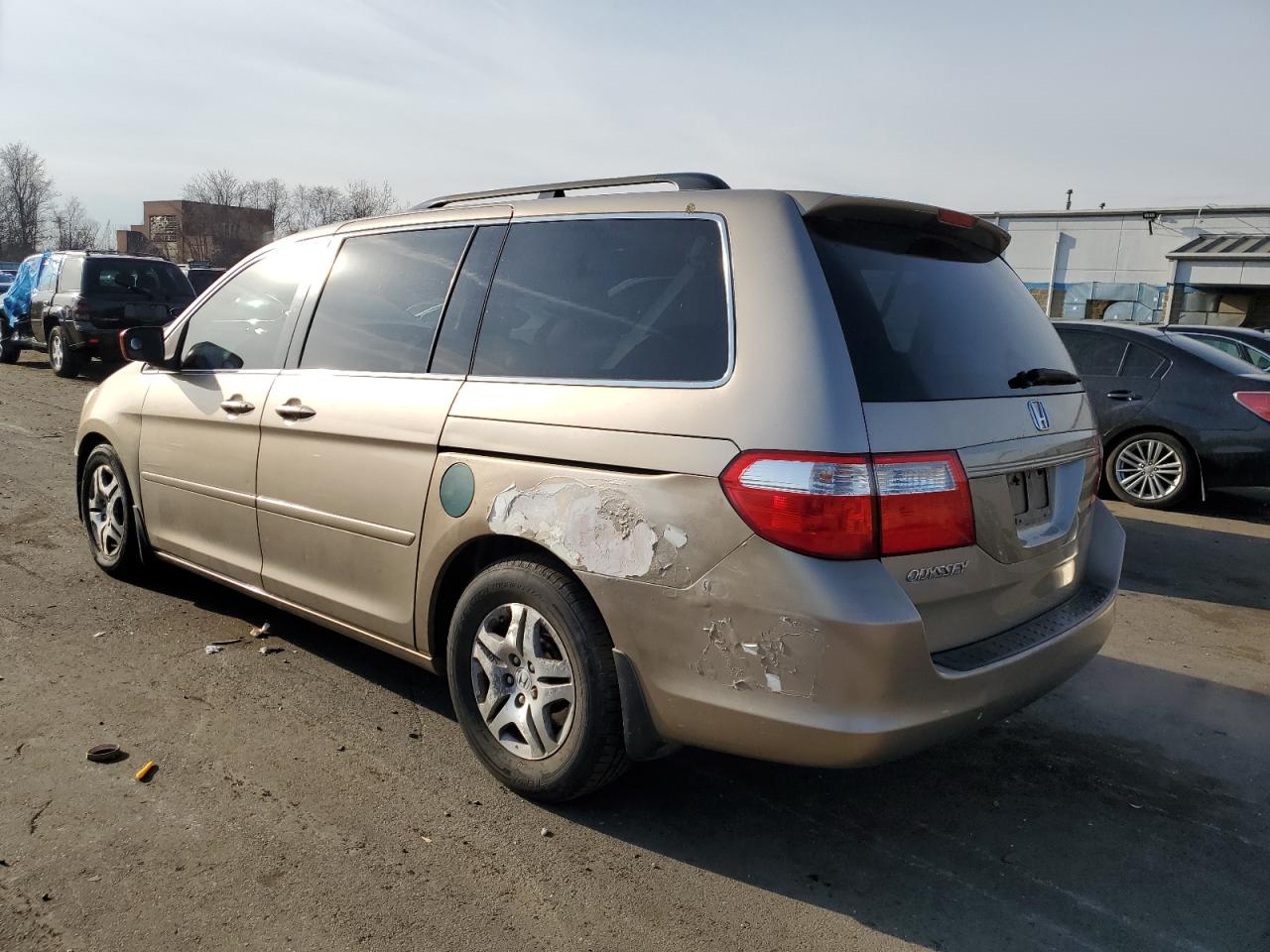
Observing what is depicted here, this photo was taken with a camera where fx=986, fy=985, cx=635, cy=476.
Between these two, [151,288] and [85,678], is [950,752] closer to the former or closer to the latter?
[85,678]

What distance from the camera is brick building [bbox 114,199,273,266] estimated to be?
3241 inches

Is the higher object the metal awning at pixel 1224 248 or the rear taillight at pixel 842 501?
the metal awning at pixel 1224 248

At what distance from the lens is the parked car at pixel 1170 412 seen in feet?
26.0

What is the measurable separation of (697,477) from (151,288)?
15.2m

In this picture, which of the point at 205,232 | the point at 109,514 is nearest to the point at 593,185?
the point at 109,514

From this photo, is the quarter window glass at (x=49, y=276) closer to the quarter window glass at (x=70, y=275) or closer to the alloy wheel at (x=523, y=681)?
the quarter window glass at (x=70, y=275)

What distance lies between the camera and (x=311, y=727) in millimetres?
3631

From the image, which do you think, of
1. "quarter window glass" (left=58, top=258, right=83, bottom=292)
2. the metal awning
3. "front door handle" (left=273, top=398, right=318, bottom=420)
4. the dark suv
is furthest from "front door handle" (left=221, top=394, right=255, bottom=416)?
the metal awning

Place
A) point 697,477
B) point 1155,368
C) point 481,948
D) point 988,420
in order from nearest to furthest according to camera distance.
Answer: point 481,948 < point 697,477 < point 988,420 < point 1155,368

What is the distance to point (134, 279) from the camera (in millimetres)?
15227

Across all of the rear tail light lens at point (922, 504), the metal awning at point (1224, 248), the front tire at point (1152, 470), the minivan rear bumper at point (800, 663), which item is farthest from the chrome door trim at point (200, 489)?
the metal awning at point (1224, 248)

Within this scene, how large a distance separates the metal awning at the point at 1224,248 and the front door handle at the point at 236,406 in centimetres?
3612

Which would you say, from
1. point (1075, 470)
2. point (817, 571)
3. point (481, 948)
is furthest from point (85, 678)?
point (1075, 470)

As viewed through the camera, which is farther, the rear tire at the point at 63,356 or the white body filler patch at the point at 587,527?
the rear tire at the point at 63,356
